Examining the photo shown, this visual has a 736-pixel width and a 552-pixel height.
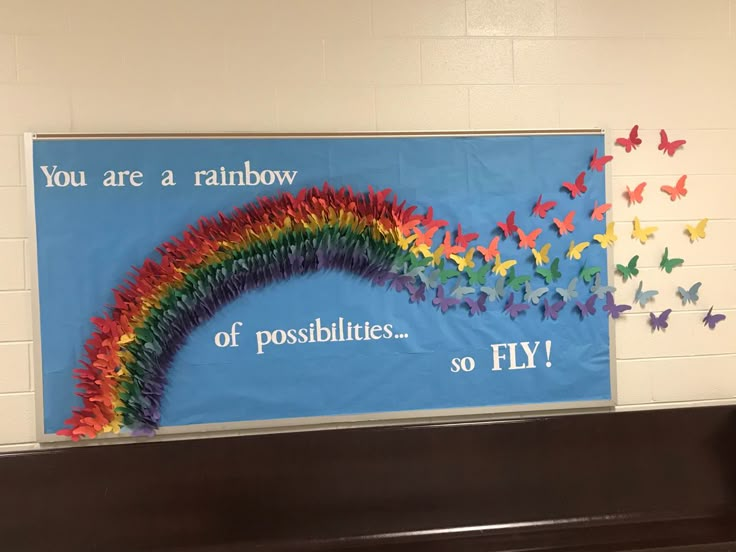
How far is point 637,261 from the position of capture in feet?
6.34

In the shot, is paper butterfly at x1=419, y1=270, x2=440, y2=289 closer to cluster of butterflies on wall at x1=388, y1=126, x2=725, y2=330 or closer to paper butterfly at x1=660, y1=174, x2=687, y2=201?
cluster of butterflies on wall at x1=388, y1=126, x2=725, y2=330

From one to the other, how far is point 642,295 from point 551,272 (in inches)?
14.1

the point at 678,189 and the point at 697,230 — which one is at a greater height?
the point at 678,189

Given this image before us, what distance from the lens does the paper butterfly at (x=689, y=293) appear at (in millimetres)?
1947

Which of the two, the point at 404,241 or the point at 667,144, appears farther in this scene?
the point at 667,144

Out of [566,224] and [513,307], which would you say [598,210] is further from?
[513,307]

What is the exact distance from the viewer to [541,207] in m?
1.87

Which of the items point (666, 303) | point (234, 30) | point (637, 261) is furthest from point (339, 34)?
point (666, 303)

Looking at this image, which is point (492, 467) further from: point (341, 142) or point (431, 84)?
point (431, 84)

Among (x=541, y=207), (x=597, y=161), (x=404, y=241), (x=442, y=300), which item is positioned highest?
(x=597, y=161)

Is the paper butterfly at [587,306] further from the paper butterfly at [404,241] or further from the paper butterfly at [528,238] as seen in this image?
the paper butterfly at [404,241]

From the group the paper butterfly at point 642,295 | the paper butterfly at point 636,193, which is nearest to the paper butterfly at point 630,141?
the paper butterfly at point 636,193

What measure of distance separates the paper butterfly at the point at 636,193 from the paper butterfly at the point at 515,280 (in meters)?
0.48

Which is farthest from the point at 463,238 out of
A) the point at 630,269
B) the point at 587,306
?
the point at 630,269
